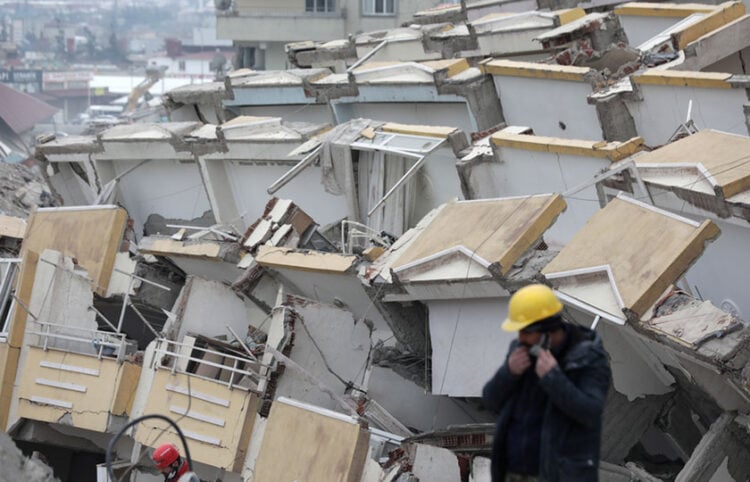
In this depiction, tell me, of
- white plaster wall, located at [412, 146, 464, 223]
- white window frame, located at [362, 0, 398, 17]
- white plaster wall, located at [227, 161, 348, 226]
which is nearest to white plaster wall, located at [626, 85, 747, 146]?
white plaster wall, located at [412, 146, 464, 223]

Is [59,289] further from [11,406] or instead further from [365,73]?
[365,73]

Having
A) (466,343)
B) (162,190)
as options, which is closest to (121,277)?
(162,190)

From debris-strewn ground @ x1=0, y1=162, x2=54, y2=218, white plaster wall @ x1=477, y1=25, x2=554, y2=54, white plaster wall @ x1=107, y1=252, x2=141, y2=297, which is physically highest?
white plaster wall @ x1=477, y1=25, x2=554, y2=54

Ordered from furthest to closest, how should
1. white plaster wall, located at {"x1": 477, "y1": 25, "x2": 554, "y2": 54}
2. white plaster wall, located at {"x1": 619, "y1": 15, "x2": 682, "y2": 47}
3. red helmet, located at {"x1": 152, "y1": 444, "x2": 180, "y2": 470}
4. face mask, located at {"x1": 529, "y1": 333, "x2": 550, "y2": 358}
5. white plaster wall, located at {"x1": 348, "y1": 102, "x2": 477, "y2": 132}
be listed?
white plaster wall, located at {"x1": 477, "y1": 25, "x2": 554, "y2": 54}
white plaster wall, located at {"x1": 619, "y1": 15, "x2": 682, "y2": 47}
white plaster wall, located at {"x1": 348, "y1": 102, "x2": 477, "y2": 132}
red helmet, located at {"x1": 152, "y1": 444, "x2": 180, "y2": 470}
face mask, located at {"x1": 529, "y1": 333, "x2": 550, "y2": 358}

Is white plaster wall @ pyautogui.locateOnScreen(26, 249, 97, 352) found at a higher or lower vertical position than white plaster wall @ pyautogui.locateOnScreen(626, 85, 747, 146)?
lower

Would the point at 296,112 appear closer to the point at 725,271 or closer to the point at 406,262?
the point at 406,262

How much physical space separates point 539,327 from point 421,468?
630cm

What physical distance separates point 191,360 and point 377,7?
31361mm

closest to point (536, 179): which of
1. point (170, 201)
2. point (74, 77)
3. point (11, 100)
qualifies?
point (170, 201)

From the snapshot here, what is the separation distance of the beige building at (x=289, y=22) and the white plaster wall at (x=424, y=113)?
2326 centimetres

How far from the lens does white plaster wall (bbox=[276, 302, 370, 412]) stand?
47.0ft

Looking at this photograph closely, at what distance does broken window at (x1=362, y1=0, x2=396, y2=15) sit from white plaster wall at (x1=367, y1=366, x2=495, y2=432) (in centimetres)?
3144

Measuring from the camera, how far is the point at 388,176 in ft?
57.3

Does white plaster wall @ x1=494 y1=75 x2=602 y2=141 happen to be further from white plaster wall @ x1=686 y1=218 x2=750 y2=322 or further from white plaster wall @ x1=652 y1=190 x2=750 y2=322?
white plaster wall @ x1=686 y1=218 x2=750 y2=322
